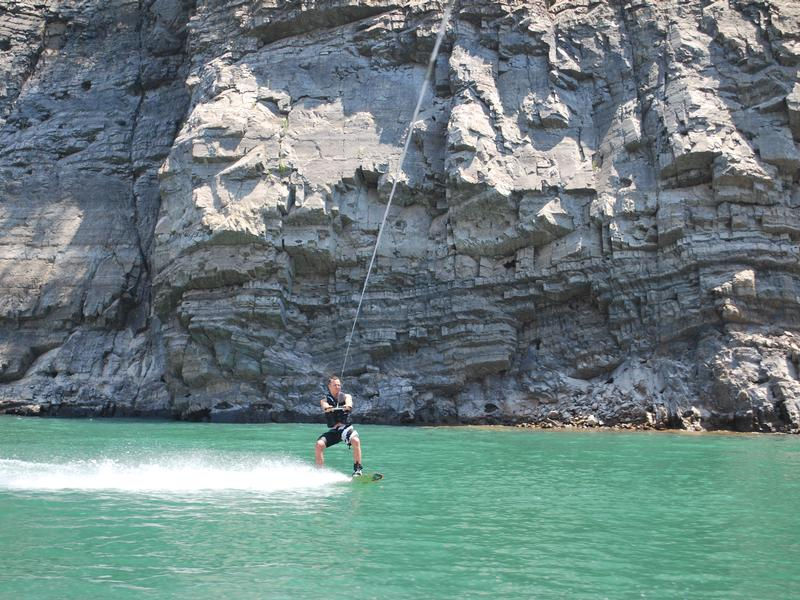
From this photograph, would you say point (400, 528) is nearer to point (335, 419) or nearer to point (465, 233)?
point (335, 419)

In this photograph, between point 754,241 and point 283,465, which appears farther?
point 754,241

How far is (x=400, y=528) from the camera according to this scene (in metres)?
7.10

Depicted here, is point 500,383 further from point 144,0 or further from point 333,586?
point 144,0

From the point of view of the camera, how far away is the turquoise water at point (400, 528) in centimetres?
534

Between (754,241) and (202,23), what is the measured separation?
25847mm

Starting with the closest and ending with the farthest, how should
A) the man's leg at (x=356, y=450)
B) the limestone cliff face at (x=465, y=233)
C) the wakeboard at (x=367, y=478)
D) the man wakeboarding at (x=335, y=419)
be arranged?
1. the wakeboard at (x=367, y=478)
2. the man's leg at (x=356, y=450)
3. the man wakeboarding at (x=335, y=419)
4. the limestone cliff face at (x=465, y=233)

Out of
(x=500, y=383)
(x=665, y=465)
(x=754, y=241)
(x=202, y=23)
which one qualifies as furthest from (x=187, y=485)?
(x=202, y=23)

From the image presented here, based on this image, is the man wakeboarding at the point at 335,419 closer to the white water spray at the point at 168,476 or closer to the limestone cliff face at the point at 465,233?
the white water spray at the point at 168,476

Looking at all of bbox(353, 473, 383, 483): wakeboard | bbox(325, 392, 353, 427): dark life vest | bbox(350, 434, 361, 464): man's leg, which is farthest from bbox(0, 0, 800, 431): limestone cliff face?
bbox(353, 473, 383, 483): wakeboard

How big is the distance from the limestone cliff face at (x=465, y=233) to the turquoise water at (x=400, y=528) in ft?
41.0

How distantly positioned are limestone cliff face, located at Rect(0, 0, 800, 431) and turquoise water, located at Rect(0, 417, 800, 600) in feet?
41.0

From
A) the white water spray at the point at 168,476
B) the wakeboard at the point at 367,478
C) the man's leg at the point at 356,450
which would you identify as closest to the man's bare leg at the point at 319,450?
the white water spray at the point at 168,476

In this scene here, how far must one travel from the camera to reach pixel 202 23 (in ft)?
116

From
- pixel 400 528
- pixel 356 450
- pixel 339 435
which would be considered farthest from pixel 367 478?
pixel 400 528
